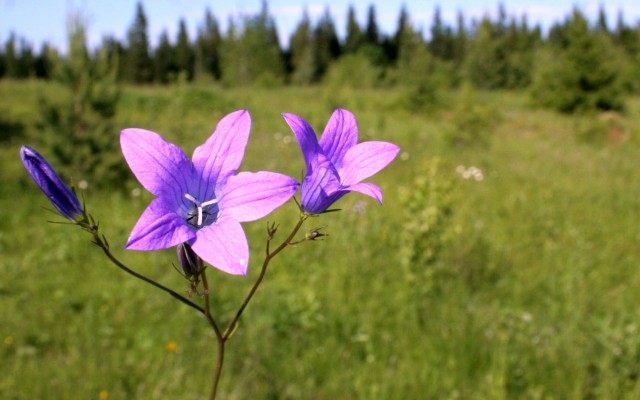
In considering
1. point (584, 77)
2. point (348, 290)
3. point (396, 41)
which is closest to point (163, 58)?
point (396, 41)

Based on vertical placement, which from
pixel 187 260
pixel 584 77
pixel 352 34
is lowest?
pixel 187 260

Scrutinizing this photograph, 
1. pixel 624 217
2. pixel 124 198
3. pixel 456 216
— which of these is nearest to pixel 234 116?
pixel 456 216

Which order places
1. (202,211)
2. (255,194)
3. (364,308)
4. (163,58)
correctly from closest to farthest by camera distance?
(255,194), (202,211), (364,308), (163,58)

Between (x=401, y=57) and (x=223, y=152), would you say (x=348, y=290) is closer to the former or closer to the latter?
(x=223, y=152)

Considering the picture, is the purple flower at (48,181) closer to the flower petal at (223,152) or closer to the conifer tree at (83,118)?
the flower petal at (223,152)

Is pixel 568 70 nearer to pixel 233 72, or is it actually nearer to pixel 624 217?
pixel 624 217

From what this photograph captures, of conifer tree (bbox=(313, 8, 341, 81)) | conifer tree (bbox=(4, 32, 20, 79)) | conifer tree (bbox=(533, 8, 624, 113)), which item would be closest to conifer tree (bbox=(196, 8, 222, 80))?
conifer tree (bbox=(313, 8, 341, 81))

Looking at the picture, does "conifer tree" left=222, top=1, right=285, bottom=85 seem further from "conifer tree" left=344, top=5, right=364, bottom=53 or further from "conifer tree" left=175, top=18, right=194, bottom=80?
"conifer tree" left=344, top=5, right=364, bottom=53
